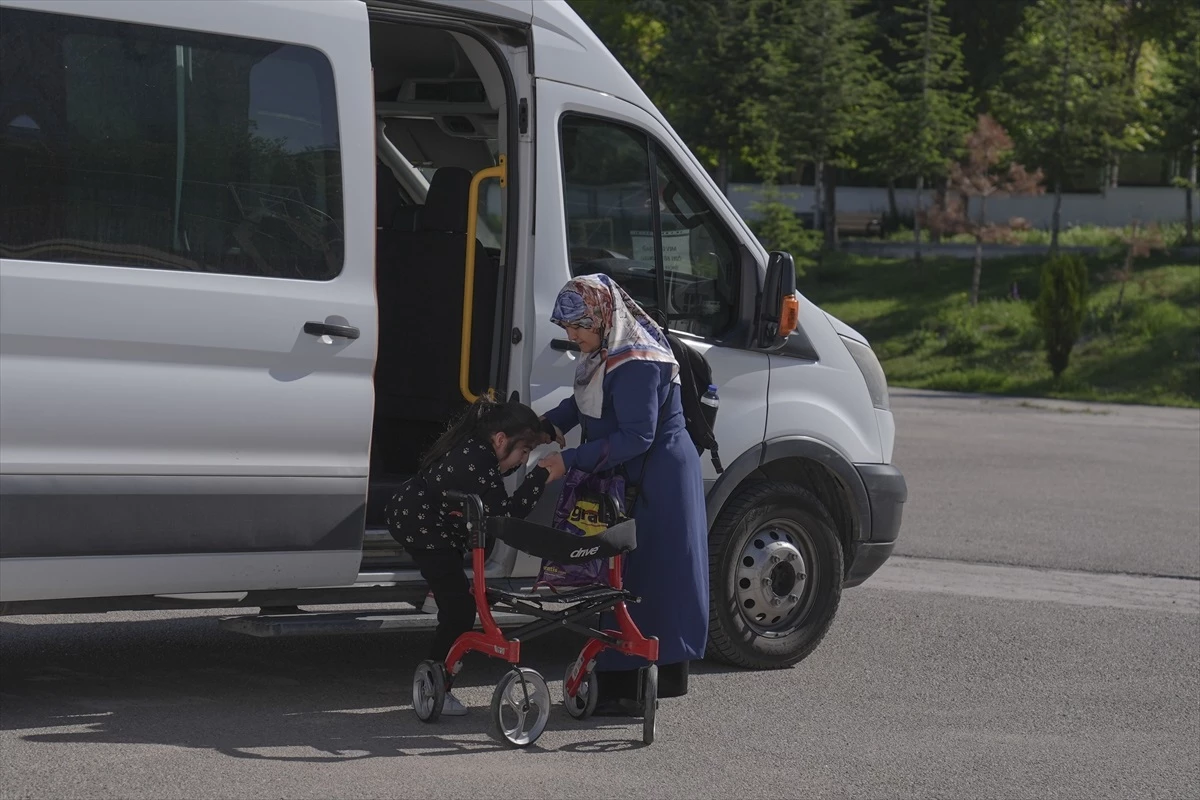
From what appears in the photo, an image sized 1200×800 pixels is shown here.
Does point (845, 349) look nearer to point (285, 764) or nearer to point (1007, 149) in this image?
point (285, 764)

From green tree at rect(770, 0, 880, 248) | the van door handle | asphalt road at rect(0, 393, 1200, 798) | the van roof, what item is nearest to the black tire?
asphalt road at rect(0, 393, 1200, 798)

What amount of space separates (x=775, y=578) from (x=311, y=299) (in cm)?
242

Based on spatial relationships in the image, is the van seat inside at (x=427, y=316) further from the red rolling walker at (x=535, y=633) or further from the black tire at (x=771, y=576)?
the black tire at (x=771, y=576)

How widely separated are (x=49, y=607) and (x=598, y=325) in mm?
2004

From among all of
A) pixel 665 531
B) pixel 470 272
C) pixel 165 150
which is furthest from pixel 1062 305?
pixel 165 150

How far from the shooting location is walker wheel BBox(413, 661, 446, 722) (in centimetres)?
579

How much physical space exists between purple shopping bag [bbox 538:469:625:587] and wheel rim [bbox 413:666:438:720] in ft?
1.64

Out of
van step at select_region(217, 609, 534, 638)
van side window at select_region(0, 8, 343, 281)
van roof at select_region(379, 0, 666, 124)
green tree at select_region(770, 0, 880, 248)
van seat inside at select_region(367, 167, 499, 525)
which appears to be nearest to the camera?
van side window at select_region(0, 8, 343, 281)

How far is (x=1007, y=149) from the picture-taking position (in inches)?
1298

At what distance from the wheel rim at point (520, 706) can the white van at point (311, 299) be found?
2.19ft

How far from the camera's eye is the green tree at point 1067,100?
101 ft

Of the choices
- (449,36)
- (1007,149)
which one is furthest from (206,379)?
(1007,149)

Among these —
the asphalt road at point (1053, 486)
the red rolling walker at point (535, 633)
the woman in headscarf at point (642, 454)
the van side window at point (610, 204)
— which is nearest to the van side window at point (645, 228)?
the van side window at point (610, 204)

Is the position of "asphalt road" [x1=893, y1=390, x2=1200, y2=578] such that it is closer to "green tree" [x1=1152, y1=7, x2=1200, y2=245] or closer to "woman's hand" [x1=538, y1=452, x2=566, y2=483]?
"woman's hand" [x1=538, y1=452, x2=566, y2=483]
